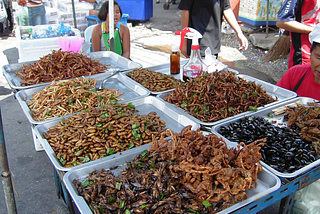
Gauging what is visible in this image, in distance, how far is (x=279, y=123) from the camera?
2.22 meters

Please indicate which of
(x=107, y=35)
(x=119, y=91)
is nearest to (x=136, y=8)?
(x=107, y=35)

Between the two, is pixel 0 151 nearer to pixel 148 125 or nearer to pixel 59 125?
pixel 59 125

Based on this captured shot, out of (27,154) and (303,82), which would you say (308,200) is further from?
(27,154)

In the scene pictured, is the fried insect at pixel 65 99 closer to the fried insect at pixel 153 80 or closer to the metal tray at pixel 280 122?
the fried insect at pixel 153 80

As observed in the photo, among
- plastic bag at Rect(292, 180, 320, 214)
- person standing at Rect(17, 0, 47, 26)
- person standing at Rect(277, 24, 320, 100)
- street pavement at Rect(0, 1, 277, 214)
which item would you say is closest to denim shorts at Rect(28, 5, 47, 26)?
person standing at Rect(17, 0, 47, 26)

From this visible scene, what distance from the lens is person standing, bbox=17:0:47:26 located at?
24.6ft

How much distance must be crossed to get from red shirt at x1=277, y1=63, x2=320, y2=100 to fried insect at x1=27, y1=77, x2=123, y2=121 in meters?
1.88

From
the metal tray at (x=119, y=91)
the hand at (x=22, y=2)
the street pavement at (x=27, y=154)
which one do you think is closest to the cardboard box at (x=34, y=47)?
the street pavement at (x=27, y=154)

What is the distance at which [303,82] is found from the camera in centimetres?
278

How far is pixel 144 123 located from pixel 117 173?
531mm

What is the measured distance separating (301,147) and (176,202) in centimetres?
102

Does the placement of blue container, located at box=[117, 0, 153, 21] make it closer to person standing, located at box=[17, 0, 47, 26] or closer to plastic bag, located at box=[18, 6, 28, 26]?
person standing, located at box=[17, 0, 47, 26]

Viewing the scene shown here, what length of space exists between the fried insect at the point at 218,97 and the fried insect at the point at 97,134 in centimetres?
35

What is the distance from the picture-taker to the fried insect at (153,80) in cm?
287
